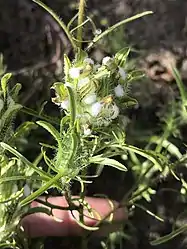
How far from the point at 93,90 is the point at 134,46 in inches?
36.6

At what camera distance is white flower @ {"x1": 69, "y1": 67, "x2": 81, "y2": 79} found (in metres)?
0.82

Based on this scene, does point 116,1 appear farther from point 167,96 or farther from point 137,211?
point 137,211

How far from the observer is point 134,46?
1.73 metres

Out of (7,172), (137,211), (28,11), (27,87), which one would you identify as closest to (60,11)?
(28,11)

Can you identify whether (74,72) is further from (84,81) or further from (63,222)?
(63,222)

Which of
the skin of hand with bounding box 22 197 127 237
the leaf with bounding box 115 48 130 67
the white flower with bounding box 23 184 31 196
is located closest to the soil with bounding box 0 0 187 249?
the skin of hand with bounding box 22 197 127 237

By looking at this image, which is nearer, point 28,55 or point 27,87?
point 27,87

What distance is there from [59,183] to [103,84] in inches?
6.2

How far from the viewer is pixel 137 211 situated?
1595mm

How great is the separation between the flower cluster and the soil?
64cm

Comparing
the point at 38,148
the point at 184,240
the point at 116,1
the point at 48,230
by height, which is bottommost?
the point at 184,240

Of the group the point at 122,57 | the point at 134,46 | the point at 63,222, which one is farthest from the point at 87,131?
the point at 134,46

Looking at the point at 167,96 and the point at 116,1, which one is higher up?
the point at 116,1

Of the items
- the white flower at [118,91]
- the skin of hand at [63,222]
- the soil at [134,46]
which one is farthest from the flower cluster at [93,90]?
the soil at [134,46]
